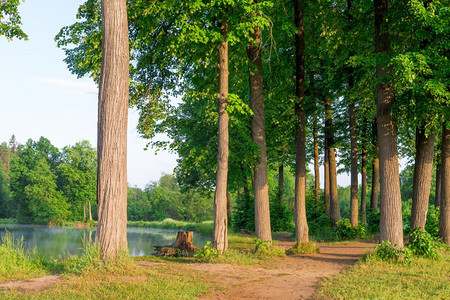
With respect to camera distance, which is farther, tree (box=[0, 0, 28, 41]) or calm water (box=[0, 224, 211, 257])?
calm water (box=[0, 224, 211, 257])

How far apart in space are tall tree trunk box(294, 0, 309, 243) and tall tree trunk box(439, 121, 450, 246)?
4.87 m

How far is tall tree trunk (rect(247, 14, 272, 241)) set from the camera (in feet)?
46.9

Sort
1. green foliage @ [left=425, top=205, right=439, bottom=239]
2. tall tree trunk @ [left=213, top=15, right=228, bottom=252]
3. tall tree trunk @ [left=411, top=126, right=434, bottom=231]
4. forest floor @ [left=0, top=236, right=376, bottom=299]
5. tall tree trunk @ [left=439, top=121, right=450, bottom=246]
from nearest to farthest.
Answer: forest floor @ [left=0, top=236, right=376, bottom=299], tall tree trunk @ [left=213, top=15, right=228, bottom=252], tall tree trunk @ [left=411, top=126, right=434, bottom=231], tall tree trunk @ [left=439, top=121, right=450, bottom=246], green foliage @ [left=425, top=205, right=439, bottom=239]

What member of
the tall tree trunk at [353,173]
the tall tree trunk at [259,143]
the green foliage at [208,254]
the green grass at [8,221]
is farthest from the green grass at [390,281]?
the green grass at [8,221]

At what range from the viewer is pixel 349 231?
20.1 meters

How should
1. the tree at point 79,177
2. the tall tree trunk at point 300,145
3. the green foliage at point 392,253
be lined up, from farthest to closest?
the tree at point 79,177
the tall tree trunk at point 300,145
the green foliage at point 392,253

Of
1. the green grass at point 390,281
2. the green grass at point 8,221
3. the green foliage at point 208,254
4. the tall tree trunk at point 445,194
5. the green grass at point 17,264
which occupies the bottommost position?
the green grass at point 8,221

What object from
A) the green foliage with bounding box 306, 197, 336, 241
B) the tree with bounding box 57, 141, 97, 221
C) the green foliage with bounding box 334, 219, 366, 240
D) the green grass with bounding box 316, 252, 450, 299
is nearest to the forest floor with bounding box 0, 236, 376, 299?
the green grass with bounding box 316, 252, 450, 299

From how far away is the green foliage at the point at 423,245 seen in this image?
1213cm

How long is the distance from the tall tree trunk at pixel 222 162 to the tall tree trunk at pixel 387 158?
473 cm

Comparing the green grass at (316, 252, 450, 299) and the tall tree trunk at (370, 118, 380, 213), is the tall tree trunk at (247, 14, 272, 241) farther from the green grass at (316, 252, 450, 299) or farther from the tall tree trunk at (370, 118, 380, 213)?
the tall tree trunk at (370, 118, 380, 213)

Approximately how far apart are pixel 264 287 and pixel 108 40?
672 cm

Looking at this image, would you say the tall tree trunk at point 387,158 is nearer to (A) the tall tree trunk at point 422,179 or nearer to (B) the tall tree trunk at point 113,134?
(A) the tall tree trunk at point 422,179

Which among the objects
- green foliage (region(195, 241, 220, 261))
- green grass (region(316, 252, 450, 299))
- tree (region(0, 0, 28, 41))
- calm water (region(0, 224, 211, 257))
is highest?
tree (region(0, 0, 28, 41))
